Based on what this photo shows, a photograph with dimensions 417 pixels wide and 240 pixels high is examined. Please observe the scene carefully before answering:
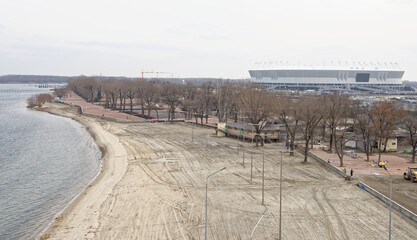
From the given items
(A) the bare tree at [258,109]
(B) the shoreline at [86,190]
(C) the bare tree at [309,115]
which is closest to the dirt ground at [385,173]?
(C) the bare tree at [309,115]

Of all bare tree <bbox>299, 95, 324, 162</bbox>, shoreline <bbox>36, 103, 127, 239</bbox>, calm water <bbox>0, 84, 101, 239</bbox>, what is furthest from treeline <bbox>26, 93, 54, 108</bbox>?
bare tree <bbox>299, 95, 324, 162</bbox>

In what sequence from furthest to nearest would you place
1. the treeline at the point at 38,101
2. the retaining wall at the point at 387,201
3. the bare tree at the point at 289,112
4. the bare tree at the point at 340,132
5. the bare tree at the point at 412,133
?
the treeline at the point at 38,101
the bare tree at the point at 289,112
the bare tree at the point at 412,133
the bare tree at the point at 340,132
the retaining wall at the point at 387,201

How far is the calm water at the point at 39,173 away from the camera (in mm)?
29470

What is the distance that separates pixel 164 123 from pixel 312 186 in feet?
179

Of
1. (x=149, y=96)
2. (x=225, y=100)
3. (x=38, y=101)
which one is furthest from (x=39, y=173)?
(x=38, y=101)

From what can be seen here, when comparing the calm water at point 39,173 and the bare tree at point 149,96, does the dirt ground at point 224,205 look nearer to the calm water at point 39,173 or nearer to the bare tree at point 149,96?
the calm water at point 39,173

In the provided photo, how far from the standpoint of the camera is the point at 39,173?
4338 centimetres

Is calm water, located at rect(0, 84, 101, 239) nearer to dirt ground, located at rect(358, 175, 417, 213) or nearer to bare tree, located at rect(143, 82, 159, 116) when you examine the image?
bare tree, located at rect(143, 82, 159, 116)

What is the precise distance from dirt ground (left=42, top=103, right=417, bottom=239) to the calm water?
2.31 meters

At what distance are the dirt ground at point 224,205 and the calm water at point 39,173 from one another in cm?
231

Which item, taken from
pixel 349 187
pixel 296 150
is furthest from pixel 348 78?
pixel 349 187

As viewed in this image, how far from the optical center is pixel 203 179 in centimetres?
3847

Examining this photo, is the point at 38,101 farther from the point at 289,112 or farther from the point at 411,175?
the point at 411,175

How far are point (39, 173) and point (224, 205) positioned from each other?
24911 mm
